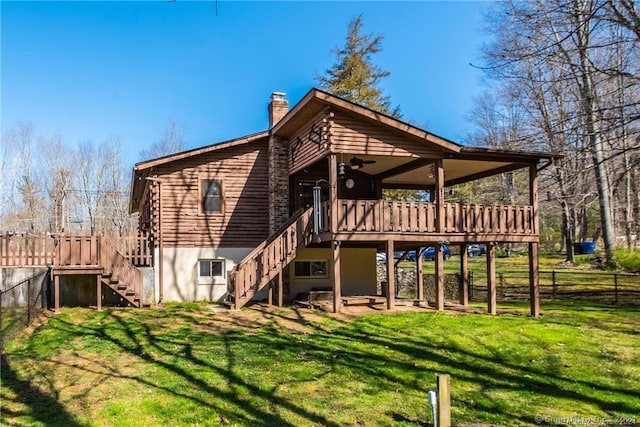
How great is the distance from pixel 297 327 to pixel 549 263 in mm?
23525

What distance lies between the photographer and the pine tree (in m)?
31.5

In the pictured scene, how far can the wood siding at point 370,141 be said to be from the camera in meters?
13.6

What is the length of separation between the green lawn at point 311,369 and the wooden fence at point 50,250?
71.7 inches

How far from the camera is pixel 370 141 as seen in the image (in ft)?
45.8

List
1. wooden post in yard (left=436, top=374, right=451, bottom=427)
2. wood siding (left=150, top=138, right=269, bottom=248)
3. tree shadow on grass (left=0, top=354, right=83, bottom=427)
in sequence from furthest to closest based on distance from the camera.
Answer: wood siding (left=150, top=138, right=269, bottom=248)
tree shadow on grass (left=0, top=354, right=83, bottom=427)
wooden post in yard (left=436, top=374, right=451, bottom=427)

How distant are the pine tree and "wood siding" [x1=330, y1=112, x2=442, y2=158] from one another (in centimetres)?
1741

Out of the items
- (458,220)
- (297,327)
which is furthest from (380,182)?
(297,327)

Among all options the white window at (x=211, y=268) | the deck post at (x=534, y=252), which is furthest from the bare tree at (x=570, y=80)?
the white window at (x=211, y=268)

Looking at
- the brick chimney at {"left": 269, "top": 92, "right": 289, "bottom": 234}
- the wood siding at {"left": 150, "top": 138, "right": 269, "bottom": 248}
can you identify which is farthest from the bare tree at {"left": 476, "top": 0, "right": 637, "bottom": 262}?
the wood siding at {"left": 150, "top": 138, "right": 269, "bottom": 248}

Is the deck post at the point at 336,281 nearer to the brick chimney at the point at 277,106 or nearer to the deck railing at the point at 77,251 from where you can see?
the deck railing at the point at 77,251

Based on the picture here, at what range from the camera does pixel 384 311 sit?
45.6ft

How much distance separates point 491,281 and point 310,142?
661cm

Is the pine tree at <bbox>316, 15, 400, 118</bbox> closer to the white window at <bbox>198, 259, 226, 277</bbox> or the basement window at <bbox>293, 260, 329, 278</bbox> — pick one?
the basement window at <bbox>293, 260, 329, 278</bbox>

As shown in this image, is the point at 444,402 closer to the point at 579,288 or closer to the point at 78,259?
the point at 78,259
